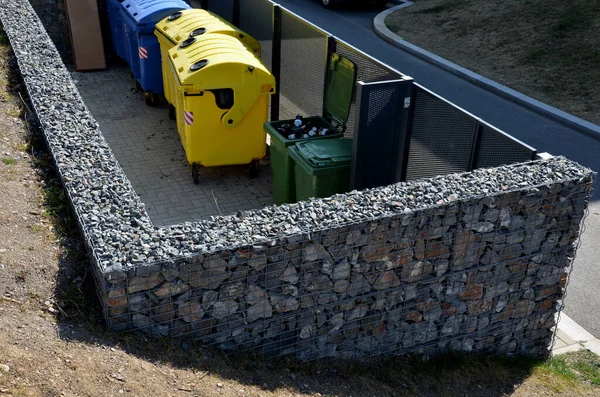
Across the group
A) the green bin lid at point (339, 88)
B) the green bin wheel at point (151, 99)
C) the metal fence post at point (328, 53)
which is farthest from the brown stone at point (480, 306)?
the green bin wheel at point (151, 99)

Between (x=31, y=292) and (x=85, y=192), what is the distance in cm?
100

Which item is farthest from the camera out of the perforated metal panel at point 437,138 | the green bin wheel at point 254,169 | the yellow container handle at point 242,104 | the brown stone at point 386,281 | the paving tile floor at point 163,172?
the green bin wheel at point 254,169

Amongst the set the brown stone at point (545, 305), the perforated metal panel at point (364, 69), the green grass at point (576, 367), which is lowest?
the green grass at point (576, 367)

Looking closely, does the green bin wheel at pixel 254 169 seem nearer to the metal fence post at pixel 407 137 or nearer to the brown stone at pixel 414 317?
the metal fence post at pixel 407 137

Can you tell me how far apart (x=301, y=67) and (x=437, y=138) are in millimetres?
3017

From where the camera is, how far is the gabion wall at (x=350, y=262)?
492 centimetres

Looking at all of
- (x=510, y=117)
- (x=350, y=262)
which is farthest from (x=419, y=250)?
(x=510, y=117)

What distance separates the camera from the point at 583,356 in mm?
6844

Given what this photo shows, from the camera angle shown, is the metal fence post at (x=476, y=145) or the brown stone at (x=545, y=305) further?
the metal fence post at (x=476, y=145)

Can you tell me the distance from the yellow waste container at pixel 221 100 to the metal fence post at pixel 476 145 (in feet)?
10.4

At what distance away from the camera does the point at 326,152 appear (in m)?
8.15

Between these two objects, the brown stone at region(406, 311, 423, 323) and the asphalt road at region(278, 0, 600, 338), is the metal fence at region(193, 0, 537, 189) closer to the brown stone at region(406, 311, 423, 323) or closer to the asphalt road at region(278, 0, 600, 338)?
the brown stone at region(406, 311, 423, 323)

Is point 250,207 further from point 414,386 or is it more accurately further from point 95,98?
point 95,98

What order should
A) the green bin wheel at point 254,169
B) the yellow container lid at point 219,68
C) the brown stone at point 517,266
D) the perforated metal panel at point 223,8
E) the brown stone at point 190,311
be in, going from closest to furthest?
the brown stone at point 190,311 < the brown stone at point 517,266 < the yellow container lid at point 219,68 < the green bin wheel at point 254,169 < the perforated metal panel at point 223,8
